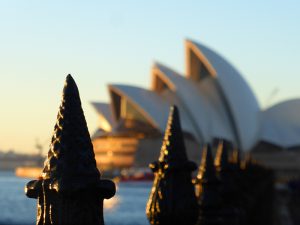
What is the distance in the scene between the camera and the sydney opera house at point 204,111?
8488cm

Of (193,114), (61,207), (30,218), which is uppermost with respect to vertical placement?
(193,114)

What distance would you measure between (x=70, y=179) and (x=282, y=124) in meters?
90.4

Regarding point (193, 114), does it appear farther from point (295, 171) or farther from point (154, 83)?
point (295, 171)

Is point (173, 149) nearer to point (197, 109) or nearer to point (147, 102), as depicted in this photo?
point (197, 109)

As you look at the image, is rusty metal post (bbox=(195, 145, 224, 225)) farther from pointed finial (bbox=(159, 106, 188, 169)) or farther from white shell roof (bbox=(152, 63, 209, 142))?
white shell roof (bbox=(152, 63, 209, 142))

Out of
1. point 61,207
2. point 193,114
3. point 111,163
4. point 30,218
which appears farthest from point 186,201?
point 111,163

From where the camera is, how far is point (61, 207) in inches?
133

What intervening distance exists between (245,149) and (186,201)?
3305 inches

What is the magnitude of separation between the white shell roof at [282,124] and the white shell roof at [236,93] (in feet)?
11.5

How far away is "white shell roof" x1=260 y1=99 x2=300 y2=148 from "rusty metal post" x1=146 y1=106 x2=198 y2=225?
84.8m

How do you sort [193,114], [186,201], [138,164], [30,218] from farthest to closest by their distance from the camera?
1. [138,164]
2. [193,114]
3. [30,218]
4. [186,201]

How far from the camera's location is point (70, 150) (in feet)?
11.1

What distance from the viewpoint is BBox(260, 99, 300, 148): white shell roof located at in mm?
89750

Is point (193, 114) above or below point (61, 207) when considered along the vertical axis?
above
